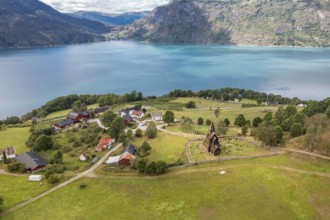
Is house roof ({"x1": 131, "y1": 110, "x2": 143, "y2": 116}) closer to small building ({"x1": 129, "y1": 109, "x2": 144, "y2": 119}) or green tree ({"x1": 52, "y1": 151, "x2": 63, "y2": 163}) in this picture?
small building ({"x1": 129, "y1": 109, "x2": 144, "y2": 119})

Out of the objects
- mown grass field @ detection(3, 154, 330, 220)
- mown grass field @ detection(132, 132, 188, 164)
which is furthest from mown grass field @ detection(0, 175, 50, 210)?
mown grass field @ detection(132, 132, 188, 164)

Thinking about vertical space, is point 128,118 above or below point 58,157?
above

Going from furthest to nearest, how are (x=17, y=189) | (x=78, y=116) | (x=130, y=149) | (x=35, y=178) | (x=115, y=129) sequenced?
(x=78, y=116)
(x=115, y=129)
(x=130, y=149)
(x=35, y=178)
(x=17, y=189)

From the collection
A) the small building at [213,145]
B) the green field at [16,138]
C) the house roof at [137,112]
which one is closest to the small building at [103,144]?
the green field at [16,138]

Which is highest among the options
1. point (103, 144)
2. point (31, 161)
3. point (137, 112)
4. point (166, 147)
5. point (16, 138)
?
point (137, 112)

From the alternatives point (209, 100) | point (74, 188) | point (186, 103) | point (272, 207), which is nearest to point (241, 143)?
point (272, 207)

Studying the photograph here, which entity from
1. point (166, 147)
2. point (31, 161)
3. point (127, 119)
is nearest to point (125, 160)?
point (166, 147)

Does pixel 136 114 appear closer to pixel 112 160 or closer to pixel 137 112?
pixel 137 112
